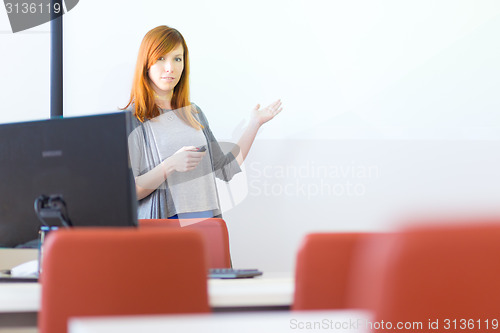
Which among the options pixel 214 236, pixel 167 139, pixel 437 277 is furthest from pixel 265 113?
pixel 437 277

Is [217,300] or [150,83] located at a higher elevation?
[150,83]

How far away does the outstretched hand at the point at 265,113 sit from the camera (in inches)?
136

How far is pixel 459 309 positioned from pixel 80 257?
22.4 inches

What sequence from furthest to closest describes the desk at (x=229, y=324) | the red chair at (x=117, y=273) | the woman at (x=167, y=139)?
the woman at (x=167, y=139)
the red chair at (x=117, y=273)
the desk at (x=229, y=324)

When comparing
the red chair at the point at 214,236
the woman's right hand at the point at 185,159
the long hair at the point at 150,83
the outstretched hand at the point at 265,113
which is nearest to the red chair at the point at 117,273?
the red chair at the point at 214,236

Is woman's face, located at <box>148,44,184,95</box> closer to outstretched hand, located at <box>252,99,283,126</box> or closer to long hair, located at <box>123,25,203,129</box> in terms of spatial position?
long hair, located at <box>123,25,203,129</box>

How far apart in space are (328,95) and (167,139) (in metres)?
1.08

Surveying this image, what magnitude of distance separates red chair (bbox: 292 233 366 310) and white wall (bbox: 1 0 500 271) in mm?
2331

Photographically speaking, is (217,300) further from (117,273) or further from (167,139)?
(167,139)

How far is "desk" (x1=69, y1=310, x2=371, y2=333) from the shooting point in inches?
22.7

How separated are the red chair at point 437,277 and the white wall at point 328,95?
2701mm

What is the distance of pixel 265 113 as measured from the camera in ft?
11.4

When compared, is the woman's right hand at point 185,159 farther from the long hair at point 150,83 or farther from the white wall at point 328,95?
the white wall at point 328,95

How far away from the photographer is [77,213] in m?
1.64
